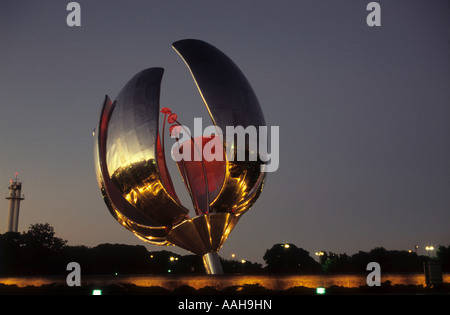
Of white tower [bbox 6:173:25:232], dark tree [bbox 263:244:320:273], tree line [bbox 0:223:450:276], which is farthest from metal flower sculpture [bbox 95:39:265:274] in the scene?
white tower [bbox 6:173:25:232]

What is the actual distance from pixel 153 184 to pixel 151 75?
415 centimetres

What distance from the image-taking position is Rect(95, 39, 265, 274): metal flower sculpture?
55.5 ft

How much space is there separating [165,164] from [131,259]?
27938 millimetres

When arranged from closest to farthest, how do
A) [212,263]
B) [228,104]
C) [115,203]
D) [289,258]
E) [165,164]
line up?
[228,104] → [212,263] → [115,203] → [165,164] → [289,258]

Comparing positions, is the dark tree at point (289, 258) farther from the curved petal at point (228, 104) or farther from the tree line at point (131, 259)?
the curved petal at point (228, 104)

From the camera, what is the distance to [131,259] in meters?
45.5

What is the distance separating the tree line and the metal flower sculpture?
44.8 ft

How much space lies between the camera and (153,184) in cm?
1712

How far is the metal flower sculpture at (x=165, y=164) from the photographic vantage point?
16.9 m

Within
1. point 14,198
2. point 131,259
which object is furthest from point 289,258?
point 14,198

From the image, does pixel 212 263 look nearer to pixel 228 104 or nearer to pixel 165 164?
pixel 165 164
